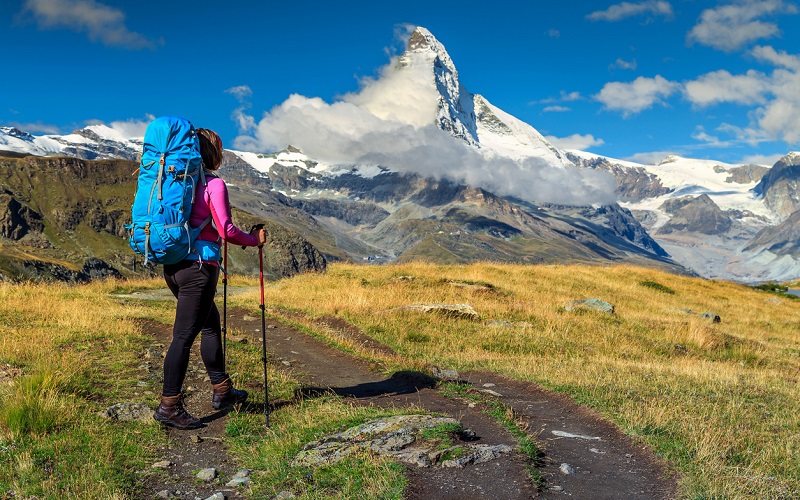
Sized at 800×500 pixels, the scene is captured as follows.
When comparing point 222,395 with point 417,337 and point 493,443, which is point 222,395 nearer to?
point 493,443

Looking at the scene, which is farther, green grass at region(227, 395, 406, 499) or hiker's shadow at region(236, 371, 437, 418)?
hiker's shadow at region(236, 371, 437, 418)

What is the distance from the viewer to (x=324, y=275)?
31.4m

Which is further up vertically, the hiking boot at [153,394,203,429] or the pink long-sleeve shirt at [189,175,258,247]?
the pink long-sleeve shirt at [189,175,258,247]

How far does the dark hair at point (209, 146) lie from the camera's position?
29.4 feet

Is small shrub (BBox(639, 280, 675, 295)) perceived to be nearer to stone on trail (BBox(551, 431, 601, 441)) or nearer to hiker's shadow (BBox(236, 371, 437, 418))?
hiker's shadow (BBox(236, 371, 437, 418))

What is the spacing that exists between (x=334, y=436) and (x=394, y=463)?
1452mm

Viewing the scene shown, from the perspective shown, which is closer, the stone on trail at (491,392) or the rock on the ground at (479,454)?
the rock on the ground at (479,454)

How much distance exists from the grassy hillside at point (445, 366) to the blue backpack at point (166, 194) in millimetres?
2660

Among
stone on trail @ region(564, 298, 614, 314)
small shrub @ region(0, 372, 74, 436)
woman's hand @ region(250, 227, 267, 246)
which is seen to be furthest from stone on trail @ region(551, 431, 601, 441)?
stone on trail @ region(564, 298, 614, 314)

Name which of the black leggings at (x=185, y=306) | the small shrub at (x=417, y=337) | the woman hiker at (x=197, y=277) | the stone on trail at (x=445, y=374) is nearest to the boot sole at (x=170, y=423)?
the woman hiker at (x=197, y=277)

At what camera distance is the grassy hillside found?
24.2ft

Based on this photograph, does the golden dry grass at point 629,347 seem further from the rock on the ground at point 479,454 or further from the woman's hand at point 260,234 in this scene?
the woman's hand at point 260,234

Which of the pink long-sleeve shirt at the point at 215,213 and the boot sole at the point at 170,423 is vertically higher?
the pink long-sleeve shirt at the point at 215,213

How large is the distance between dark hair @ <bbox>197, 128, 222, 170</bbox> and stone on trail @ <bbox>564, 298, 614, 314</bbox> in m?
19.6
